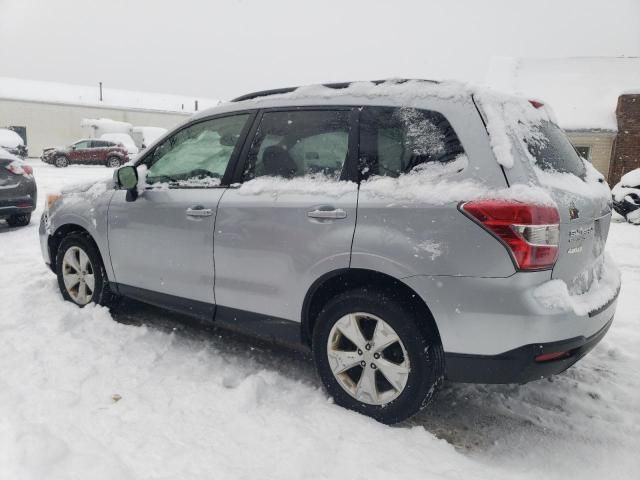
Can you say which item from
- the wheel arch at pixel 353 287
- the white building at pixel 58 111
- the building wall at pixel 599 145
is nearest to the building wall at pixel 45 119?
the white building at pixel 58 111

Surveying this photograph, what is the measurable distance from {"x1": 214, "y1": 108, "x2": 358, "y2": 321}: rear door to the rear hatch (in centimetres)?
95

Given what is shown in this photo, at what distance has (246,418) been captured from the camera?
2785mm

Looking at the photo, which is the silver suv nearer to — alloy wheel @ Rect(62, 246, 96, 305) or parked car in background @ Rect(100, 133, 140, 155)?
alloy wheel @ Rect(62, 246, 96, 305)

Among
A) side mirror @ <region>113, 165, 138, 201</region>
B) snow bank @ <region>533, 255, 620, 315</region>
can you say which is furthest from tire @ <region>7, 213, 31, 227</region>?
snow bank @ <region>533, 255, 620, 315</region>

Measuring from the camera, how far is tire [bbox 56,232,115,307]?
425cm

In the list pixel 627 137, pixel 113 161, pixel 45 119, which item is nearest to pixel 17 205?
pixel 627 137

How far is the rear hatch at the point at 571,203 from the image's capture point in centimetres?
245

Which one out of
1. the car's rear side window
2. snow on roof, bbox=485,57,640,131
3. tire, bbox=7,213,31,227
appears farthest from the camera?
snow on roof, bbox=485,57,640,131

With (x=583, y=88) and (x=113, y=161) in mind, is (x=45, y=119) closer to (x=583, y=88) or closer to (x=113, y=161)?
(x=113, y=161)

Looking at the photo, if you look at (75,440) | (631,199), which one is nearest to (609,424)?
(75,440)

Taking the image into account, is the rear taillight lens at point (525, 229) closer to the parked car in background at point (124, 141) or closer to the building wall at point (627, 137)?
the building wall at point (627, 137)

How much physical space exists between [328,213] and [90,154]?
25.1m

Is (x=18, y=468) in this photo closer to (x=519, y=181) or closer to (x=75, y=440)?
(x=75, y=440)

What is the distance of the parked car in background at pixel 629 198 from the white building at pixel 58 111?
102ft
